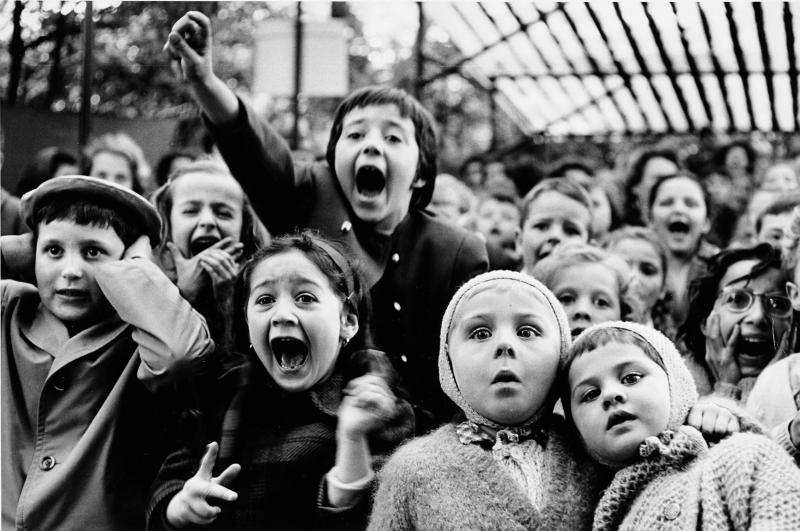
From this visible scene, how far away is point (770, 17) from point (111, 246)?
428 cm

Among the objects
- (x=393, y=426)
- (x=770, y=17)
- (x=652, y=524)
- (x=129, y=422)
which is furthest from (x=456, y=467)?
(x=770, y=17)

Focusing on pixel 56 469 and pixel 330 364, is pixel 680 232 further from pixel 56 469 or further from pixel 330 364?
pixel 56 469

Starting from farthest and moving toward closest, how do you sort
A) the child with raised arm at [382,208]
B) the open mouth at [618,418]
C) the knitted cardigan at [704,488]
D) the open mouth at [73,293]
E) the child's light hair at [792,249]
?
1. the child's light hair at [792,249]
2. the child with raised arm at [382,208]
3. the open mouth at [73,293]
4. the open mouth at [618,418]
5. the knitted cardigan at [704,488]

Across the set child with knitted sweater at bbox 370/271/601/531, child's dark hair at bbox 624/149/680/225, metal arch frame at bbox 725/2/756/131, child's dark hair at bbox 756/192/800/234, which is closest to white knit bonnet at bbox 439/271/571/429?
child with knitted sweater at bbox 370/271/601/531

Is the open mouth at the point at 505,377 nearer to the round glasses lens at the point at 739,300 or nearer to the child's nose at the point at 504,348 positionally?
the child's nose at the point at 504,348

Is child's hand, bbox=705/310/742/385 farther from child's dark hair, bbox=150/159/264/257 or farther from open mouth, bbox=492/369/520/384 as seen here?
child's dark hair, bbox=150/159/264/257

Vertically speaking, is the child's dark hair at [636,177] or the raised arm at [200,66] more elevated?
the raised arm at [200,66]

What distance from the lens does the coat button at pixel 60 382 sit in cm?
259

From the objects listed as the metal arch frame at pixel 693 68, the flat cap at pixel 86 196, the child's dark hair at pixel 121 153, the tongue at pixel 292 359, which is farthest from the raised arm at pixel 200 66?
the metal arch frame at pixel 693 68

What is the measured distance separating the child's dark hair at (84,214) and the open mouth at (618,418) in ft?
4.86

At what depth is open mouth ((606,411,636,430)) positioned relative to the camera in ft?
6.73

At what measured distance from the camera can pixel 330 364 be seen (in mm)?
2506

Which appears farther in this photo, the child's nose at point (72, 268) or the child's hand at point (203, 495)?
the child's nose at point (72, 268)

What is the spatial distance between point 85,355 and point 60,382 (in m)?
0.10
